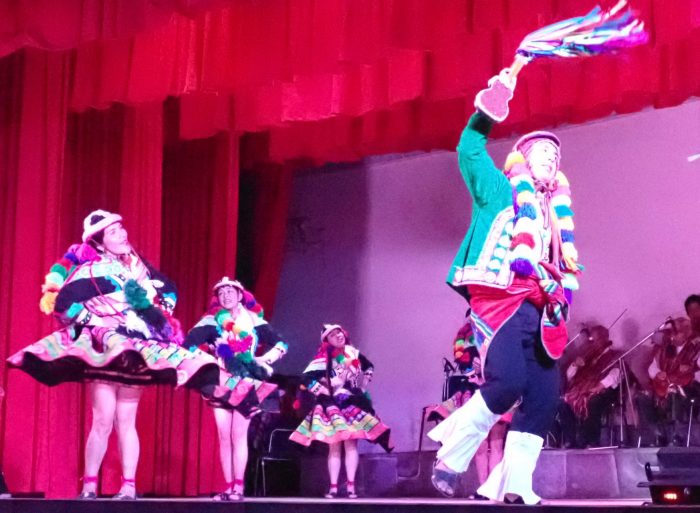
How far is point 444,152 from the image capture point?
10.2m

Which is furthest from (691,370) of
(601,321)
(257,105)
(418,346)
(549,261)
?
(549,261)

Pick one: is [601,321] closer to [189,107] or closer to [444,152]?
[444,152]

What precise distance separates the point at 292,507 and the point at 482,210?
1229mm

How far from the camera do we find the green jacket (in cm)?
379

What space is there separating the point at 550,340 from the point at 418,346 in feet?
21.0

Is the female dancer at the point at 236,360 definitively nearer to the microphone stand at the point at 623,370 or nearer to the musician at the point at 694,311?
the microphone stand at the point at 623,370

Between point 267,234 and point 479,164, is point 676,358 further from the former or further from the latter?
point 479,164

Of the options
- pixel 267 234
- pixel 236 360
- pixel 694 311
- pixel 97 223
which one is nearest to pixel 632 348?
pixel 694 311

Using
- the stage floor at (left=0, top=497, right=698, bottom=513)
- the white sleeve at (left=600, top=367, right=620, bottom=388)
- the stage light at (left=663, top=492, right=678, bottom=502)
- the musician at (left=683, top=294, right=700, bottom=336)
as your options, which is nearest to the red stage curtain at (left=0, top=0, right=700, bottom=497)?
the musician at (left=683, top=294, right=700, bottom=336)

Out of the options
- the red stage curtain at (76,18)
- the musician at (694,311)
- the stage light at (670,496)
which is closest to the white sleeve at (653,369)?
the musician at (694,311)

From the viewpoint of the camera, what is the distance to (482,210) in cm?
387

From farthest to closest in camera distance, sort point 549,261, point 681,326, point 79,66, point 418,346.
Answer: point 418,346 → point 681,326 → point 79,66 → point 549,261

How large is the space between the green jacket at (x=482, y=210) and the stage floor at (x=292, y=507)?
0.81 metres

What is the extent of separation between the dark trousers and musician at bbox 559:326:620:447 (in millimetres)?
4706
